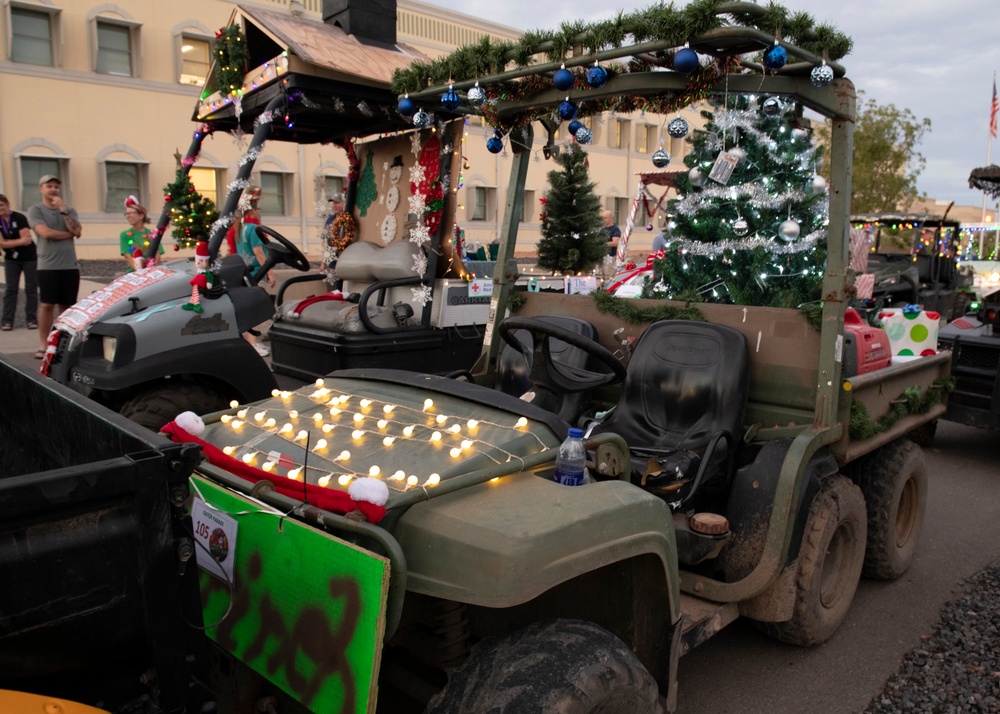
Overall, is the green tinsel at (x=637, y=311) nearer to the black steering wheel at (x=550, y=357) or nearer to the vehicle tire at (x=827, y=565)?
the black steering wheel at (x=550, y=357)

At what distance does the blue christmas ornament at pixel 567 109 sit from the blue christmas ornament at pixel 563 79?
0.27 metres

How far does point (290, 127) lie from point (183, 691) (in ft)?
22.6

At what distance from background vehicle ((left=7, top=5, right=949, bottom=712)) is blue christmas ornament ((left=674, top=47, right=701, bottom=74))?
0.19ft

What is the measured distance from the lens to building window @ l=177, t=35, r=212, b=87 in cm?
1888

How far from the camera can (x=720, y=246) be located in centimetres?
557

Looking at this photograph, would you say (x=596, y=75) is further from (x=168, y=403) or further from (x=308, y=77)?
(x=308, y=77)

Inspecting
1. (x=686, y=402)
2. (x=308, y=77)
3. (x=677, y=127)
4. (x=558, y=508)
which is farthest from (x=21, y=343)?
(x=558, y=508)

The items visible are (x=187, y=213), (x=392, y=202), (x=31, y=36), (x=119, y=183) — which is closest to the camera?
(x=187, y=213)

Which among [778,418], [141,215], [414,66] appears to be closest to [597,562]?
[778,418]

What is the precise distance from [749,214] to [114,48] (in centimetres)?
1783

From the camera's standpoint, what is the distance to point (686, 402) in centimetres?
362

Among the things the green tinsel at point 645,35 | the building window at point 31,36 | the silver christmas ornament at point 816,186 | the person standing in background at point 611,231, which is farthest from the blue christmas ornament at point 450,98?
the building window at point 31,36

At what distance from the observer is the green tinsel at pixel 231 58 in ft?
A: 21.7

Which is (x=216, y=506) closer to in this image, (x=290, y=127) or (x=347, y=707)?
(x=347, y=707)
